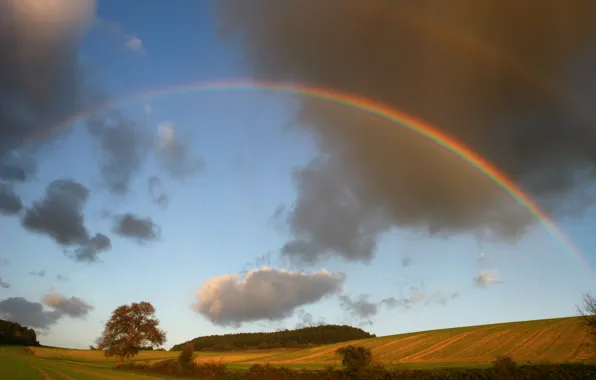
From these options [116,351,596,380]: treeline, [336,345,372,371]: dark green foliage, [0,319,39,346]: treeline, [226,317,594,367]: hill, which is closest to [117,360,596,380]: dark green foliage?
[116,351,596,380]: treeline

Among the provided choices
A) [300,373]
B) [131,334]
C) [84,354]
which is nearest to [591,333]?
[300,373]

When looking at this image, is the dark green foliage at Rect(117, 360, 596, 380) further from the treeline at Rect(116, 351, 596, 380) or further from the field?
the field

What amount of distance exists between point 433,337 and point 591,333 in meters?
48.8

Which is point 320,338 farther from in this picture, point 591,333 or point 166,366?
point 591,333

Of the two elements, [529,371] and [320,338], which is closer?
[529,371]

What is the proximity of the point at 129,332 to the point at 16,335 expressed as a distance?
10509 centimetres

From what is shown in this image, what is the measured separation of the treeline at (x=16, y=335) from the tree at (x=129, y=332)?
9602 cm

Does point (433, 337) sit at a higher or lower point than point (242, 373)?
higher

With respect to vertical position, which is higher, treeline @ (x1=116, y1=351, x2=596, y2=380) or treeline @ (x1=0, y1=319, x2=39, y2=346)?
Answer: treeline @ (x1=0, y1=319, x2=39, y2=346)

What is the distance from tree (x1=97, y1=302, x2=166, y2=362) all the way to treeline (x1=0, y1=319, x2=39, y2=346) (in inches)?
3780

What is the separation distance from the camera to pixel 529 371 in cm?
3941

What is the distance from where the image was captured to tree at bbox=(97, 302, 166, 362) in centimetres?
9200

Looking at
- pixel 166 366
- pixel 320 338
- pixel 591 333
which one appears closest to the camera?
pixel 591 333

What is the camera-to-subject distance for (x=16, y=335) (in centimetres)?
16488
